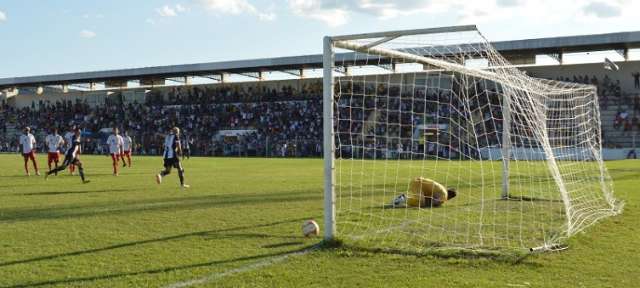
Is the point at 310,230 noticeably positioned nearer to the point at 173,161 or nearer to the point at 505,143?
the point at 505,143

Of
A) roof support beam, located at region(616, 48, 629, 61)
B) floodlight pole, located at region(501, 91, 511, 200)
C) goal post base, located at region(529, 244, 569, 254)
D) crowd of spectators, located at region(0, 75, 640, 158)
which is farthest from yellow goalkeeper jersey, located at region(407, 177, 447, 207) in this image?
roof support beam, located at region(616, 48, 629, 61)

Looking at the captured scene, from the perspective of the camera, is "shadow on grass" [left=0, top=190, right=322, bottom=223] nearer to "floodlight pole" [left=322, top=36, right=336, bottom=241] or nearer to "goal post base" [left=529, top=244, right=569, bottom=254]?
"floodlight pole" [left=322, top=36, right=336, bottom=241]

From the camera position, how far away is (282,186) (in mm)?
16188

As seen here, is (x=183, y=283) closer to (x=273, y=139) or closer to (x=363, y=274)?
(x=363, y=274)

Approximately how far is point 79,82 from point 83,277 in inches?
2155

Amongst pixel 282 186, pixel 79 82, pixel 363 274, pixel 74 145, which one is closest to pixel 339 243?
pixel 363 274

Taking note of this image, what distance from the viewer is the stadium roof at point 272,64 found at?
36.6 metres

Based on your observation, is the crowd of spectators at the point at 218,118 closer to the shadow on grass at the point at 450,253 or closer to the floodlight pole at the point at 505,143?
the floodlight pole at the point at 505,143

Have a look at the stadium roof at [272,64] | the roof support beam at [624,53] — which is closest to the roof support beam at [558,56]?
the stadium roof at [272,64]

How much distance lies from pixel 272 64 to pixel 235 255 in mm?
39288

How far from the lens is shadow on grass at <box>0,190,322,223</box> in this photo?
1060 centimetres

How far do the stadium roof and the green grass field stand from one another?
28.3 m

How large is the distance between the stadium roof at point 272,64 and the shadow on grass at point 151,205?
28.4 m

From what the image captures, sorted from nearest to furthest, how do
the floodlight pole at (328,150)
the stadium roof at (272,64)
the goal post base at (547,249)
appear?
the goal post base at (547,249)
the floodlight pole at (328,150)
the stadium roof at (272,64)
